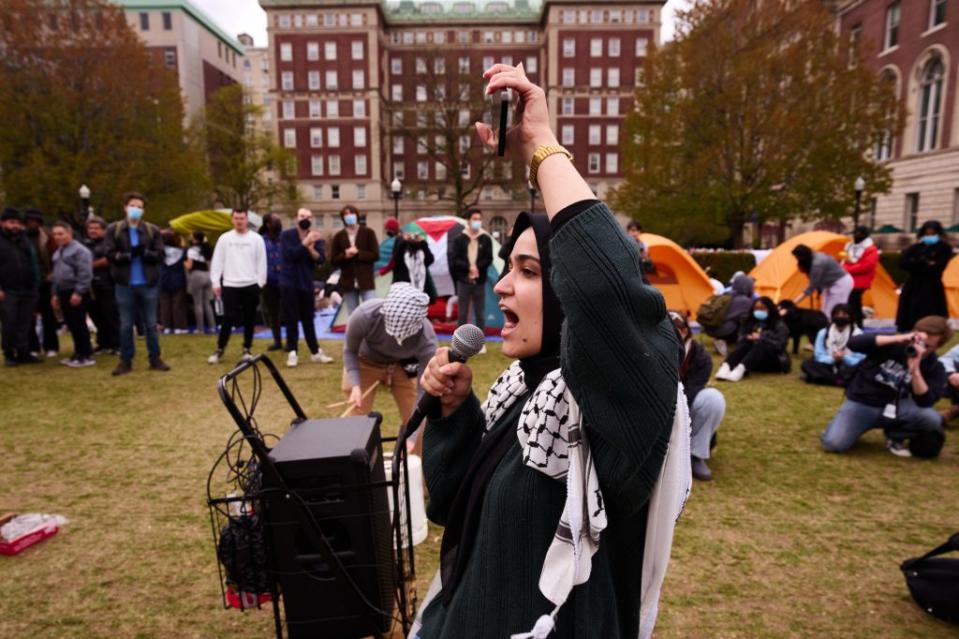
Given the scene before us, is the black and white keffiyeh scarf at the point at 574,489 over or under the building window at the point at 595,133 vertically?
under

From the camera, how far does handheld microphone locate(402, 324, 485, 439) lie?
1.51 metres

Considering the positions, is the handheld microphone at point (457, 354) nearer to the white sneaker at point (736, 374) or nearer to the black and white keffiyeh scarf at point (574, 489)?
the black and white keffiyeh scarf at point (574, 489)

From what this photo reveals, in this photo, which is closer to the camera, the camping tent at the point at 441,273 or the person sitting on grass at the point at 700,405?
the person sitting on grass at the point at 700,405

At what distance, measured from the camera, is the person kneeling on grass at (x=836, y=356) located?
7055 mm

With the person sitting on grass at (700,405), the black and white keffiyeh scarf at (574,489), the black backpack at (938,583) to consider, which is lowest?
the black backpack at (938,583)

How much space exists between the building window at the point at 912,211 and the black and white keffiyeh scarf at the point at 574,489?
37408 millimetres

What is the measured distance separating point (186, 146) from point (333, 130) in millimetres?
29409

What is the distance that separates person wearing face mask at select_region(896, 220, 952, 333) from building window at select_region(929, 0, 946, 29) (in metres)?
29.8

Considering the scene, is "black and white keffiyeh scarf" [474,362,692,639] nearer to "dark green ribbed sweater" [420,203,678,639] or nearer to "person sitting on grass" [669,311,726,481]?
"dark green ribbed sweater" [420,203,678,639]

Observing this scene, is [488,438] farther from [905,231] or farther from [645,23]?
[645,23]

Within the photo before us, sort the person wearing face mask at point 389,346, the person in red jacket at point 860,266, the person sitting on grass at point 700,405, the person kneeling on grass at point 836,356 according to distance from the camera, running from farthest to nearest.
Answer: the person in red jacket at point 860,266, the person kneeling on grass at point 836,356, the person sitting on grass at point 700,405, the person wearing face mask at point 389,346

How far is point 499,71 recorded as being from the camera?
3.76ft

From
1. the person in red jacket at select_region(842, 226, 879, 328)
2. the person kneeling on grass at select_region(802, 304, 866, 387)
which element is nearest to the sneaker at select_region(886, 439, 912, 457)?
the person kneeling on grass at select_region(802, 304, 866, 387)

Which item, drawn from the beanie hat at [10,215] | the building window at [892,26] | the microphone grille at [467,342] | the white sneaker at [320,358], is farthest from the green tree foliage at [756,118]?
the microphone grille at [467,342]
